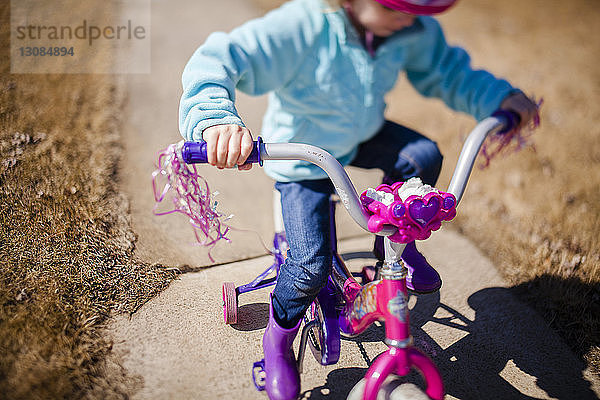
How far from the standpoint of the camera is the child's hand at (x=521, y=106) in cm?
225

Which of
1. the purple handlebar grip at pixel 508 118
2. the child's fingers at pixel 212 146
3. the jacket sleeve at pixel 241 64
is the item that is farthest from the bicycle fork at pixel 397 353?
the purple handlebar grip at pixel 508 118

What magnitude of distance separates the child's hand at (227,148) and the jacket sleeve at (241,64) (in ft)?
0.28

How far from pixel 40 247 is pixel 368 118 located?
162cm

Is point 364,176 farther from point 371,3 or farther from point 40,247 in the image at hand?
point 40,247

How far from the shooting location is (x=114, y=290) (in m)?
2.25

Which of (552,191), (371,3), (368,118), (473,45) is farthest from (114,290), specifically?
(473,45)

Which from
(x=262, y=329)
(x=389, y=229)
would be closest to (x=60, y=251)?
(x=262, y=329)

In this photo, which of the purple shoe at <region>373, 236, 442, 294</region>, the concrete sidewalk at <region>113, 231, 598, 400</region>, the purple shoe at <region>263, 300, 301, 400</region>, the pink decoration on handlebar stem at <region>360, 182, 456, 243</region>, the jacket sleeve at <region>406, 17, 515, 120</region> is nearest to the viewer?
the pink decoration on handlebar stem at <region>360, 182, 456, 243</region>

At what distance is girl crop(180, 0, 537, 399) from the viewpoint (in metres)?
1.83

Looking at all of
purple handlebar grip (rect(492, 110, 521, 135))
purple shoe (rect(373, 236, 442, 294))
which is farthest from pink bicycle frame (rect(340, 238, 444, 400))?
purple handlebar grip (rect(492, 110, 521, 135))

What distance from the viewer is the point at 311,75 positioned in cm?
212

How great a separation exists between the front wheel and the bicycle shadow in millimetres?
342

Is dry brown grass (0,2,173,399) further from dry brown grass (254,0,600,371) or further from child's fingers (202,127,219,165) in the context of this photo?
dry brown grass (254,0,600,371)

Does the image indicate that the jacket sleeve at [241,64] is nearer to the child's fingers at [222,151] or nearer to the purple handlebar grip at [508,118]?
the child's fingers at [222,151]
